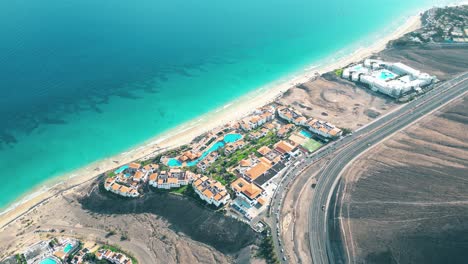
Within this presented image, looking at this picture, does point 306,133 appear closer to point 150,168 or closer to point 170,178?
point 170,178

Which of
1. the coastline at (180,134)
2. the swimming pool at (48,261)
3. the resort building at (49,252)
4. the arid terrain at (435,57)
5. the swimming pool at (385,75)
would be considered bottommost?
the swimming pool at (48,261)

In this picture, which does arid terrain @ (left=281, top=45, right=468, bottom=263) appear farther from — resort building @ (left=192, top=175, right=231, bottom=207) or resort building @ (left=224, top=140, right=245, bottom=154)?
resort building @ (left=224, top=140, right=245, bottom=154)

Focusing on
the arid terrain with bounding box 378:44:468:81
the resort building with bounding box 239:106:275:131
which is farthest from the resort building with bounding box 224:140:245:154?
the arid terrain with bounding box 378:44:468:81

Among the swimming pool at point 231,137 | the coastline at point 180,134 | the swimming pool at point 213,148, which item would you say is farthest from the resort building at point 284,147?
the coastline at point 180,134

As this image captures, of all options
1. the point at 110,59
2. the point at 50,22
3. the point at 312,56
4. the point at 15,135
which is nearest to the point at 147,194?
the point at 15,135

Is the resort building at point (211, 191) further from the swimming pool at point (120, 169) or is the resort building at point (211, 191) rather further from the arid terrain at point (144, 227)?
the swimming pool at point (120, 169)
